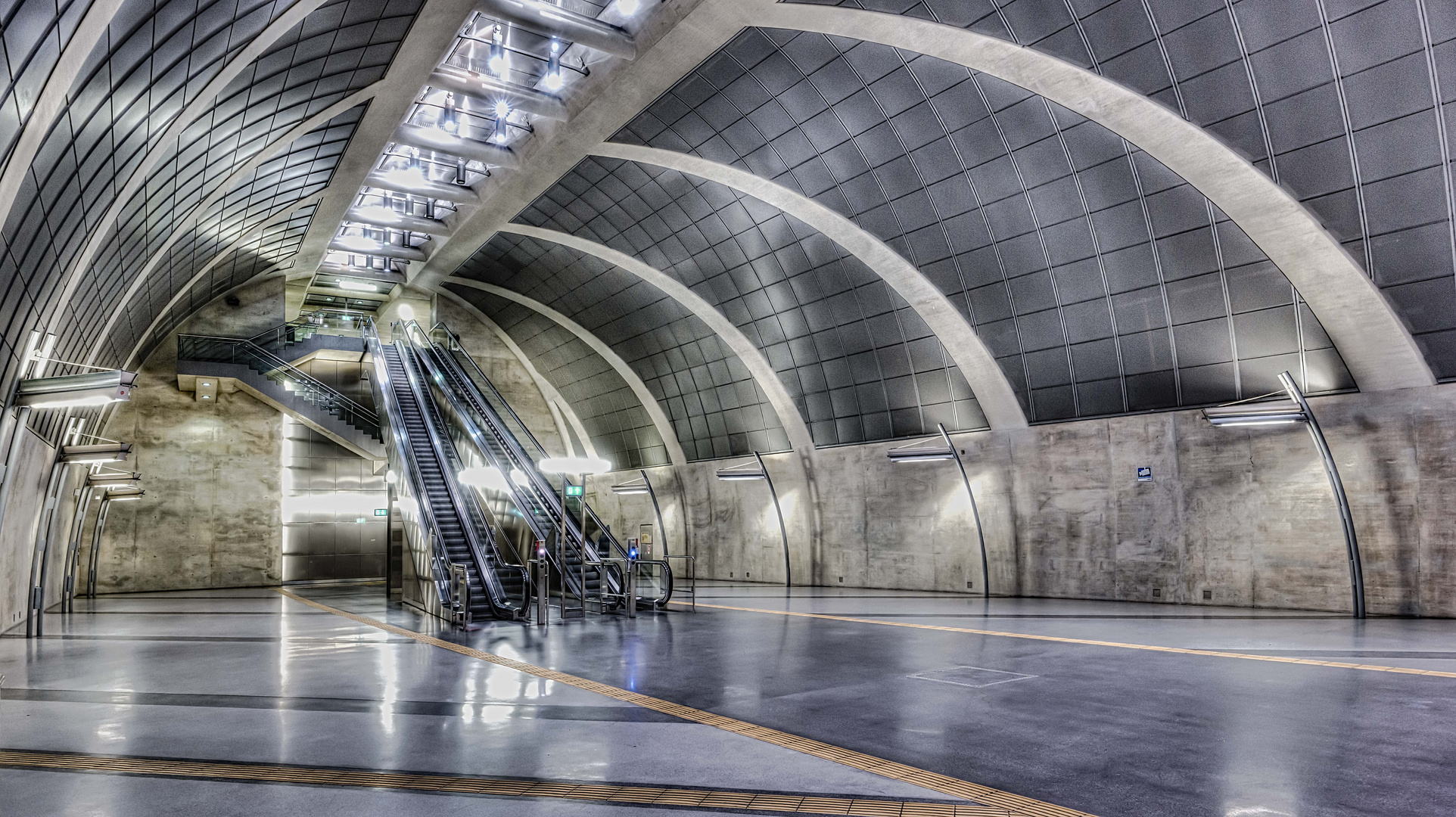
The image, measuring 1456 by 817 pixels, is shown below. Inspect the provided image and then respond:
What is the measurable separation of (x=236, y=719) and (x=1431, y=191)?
15.8 m

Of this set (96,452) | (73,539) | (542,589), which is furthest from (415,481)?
(73,539)

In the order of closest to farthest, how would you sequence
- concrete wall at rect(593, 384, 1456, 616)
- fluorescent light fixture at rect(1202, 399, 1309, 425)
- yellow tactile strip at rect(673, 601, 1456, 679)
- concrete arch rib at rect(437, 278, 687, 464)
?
yellow tactile strip at rect(673, 601, 1456, 679), concrete wall at rect(593, 384, 1456, 616), fluorescent light fixture at rect(1202, 399, 1309, 425), concrete arch rib at rect(437, 278, 687, 464)

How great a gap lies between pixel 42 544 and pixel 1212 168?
2137cm

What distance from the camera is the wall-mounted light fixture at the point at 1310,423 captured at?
47.0 feet

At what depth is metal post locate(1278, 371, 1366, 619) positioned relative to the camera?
46.9 feet

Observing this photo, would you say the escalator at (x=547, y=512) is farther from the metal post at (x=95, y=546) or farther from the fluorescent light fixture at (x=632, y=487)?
the metal post at (x=95, y=546)

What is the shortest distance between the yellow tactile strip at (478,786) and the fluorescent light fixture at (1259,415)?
12293mm

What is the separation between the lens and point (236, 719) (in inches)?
283

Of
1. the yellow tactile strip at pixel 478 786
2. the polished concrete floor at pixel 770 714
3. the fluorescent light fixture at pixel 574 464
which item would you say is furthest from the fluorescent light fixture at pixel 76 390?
the fluorescent light fixture at pixel 574 464

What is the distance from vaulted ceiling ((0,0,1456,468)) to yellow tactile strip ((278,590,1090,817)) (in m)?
6.26

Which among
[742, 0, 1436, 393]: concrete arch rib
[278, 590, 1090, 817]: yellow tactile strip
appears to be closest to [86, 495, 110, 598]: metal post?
[278, 590, 1090, 817]: yellow tactile strip

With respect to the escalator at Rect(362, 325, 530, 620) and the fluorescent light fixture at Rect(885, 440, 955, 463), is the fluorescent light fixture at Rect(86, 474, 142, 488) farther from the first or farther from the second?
the fluorescent light fixture at Rect(885, 440, 955, 463)

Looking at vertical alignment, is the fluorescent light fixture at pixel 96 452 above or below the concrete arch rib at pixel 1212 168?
below

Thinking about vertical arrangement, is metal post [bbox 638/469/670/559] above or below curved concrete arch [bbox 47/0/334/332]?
below
